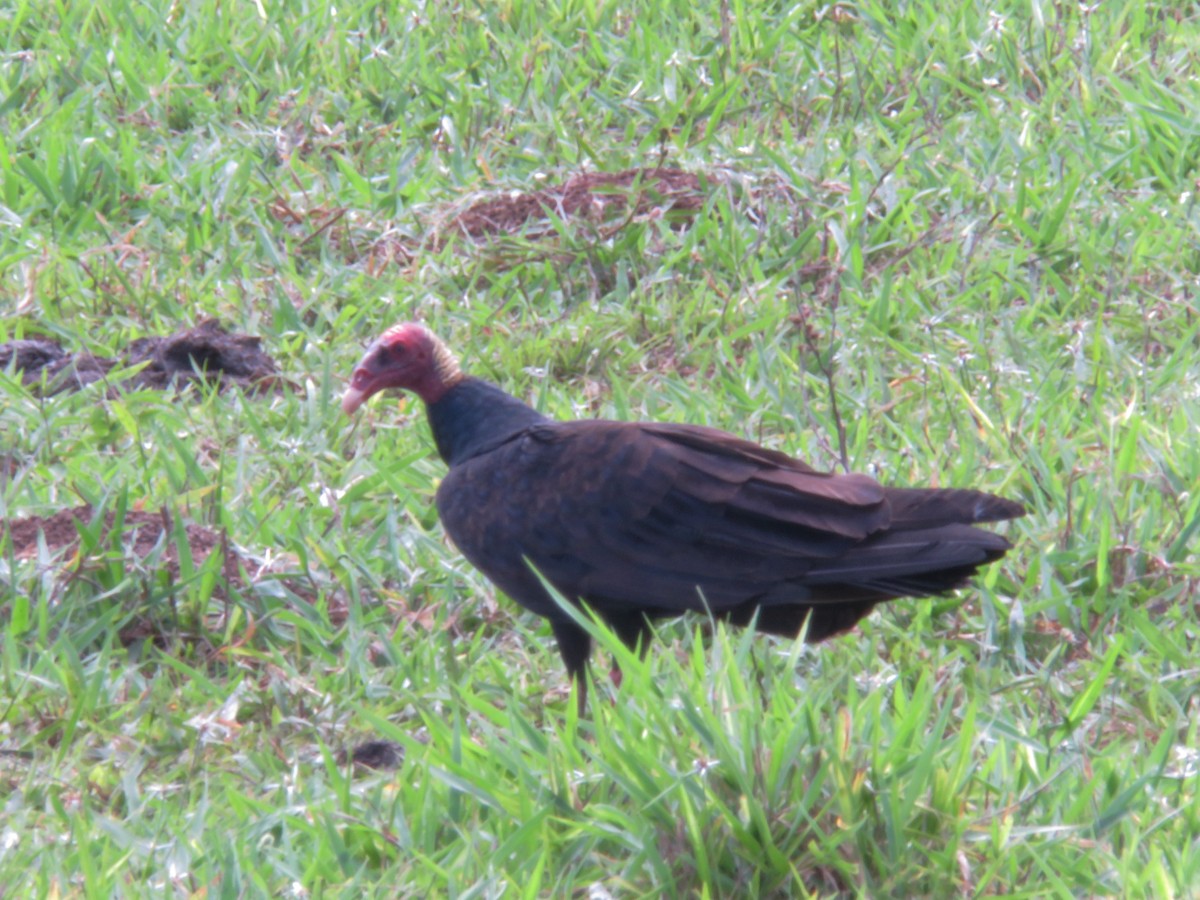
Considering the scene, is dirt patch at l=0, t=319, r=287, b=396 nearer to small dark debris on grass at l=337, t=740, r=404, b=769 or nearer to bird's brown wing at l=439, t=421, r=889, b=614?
bird's brown wing at l=439, t=421, r=889, b=614

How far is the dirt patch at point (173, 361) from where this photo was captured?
Answer: 17.4ft

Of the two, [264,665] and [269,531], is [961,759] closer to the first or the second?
[264,665]

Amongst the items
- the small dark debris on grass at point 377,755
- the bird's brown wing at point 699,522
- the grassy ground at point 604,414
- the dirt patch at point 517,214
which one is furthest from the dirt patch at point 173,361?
the small dark debris on grass at point 377,755

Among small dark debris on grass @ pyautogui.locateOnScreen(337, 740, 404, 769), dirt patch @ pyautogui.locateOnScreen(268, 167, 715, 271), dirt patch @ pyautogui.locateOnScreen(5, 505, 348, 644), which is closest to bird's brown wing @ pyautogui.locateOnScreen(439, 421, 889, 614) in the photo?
small dark debris on grass @ pyautogui.locateOnScreen(337, 740, 404, 769)

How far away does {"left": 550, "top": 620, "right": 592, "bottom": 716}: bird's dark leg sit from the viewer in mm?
3740

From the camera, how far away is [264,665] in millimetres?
3988

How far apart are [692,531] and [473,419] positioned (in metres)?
0.73

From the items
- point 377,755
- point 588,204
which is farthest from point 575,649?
point 588,204

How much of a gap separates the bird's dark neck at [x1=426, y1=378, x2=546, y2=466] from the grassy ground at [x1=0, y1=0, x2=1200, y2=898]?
1.10ft

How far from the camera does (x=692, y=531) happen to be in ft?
12.4

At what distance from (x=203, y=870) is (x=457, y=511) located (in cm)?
118

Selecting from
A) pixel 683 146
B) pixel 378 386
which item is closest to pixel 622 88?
pixel 683 146

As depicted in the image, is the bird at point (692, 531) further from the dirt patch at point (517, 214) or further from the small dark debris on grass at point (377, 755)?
the dirt patch at point (517, 214)

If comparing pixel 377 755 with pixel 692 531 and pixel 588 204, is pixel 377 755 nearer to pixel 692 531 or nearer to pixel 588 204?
pixel 692 531
